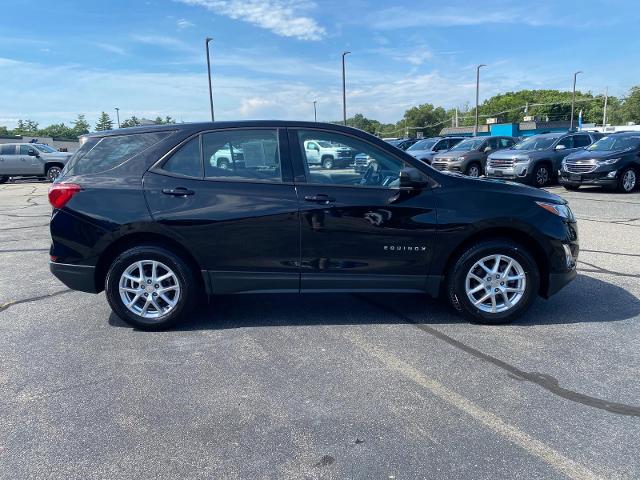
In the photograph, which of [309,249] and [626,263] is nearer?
[309,249]

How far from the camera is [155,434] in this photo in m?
2.80

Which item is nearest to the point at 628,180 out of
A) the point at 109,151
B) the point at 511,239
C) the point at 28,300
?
the point at 511,239

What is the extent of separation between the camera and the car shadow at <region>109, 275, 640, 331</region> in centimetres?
445

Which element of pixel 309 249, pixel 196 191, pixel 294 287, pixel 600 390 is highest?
pixel 196 191

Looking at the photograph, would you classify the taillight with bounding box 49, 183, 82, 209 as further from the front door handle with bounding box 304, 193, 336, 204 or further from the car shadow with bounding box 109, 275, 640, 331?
the front door handle with bounding box 304, 193, 336, 204

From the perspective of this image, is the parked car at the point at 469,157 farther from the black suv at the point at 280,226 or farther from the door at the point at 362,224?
the door at the point at 362,224

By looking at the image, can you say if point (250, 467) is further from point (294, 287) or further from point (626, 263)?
point (626, 263)

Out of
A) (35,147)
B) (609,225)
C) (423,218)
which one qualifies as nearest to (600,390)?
(423,218)

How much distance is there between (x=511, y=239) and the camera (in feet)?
14.2

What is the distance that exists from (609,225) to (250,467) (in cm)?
864

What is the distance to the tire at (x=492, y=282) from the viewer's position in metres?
4.23

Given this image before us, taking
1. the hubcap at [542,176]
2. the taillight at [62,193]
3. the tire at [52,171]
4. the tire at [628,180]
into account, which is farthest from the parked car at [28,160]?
the tire at [628,180]

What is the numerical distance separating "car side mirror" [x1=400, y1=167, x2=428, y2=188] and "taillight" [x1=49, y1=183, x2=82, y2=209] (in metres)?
2.75

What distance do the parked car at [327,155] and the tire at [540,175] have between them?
13.1m
